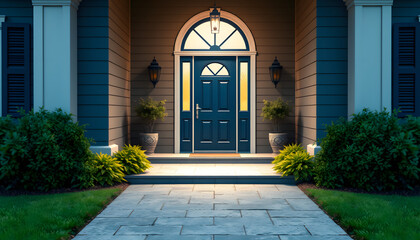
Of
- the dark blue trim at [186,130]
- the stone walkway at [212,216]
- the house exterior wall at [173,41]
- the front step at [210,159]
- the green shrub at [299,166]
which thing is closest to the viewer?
the stone walkway at [212,216]

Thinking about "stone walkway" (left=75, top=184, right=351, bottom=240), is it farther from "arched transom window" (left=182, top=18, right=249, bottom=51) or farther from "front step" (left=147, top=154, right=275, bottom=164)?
"arched transom window" (left=182, top=18, right=249, bottom=51)

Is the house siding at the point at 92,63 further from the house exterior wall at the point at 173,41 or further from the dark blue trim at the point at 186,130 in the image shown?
the dark blue trim at the point at 186,130

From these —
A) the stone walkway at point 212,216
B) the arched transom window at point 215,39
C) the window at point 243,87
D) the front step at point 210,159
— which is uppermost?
the arched transom window at point 215,39

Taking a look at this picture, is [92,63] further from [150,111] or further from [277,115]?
[277,115]

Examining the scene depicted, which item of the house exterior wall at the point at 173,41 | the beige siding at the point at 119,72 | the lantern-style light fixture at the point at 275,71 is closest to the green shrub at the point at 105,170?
the beige siding at the point at 119,72

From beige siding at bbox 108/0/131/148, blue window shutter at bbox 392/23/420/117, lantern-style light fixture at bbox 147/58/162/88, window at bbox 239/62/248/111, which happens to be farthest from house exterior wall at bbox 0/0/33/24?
blue window shutter at bbox 392/23/420/117

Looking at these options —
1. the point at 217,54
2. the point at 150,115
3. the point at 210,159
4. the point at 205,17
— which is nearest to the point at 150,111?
the point at 150,115

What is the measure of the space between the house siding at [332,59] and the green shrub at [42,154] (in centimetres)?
349

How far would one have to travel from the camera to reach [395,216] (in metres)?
3.79

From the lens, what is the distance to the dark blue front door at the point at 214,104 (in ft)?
25.2

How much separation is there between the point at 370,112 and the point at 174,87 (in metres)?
3.70

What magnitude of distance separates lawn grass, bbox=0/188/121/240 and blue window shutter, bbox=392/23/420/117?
4250 millimetres

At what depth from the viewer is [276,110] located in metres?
7.20

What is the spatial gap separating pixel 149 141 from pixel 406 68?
4.39 m
